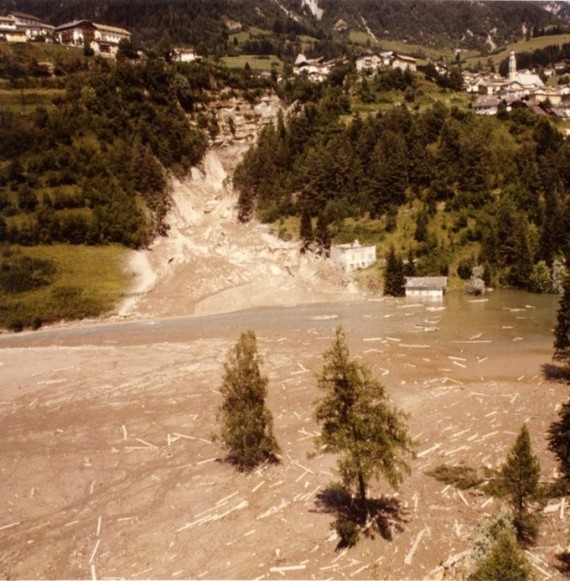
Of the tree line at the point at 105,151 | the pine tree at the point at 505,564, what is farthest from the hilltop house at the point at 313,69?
the pine tree at the point at 505,564

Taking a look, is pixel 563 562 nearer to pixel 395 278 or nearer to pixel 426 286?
pixel 426 286

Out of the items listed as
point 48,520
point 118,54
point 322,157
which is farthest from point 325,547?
point 118,54

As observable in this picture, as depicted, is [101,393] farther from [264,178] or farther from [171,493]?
[264,178]

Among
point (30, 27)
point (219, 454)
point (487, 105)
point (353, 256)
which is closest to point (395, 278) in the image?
point (353, 256)

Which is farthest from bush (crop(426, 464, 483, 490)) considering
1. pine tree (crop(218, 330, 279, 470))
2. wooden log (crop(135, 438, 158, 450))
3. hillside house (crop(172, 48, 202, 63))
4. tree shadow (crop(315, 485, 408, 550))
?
hillside house (crop(172, 48, 202, 63))

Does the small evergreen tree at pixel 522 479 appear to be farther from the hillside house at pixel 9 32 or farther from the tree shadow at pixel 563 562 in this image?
the hillside house at pixel 9 32

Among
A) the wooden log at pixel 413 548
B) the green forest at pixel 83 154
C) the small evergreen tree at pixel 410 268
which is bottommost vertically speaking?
the wooden log at pixel 413 548

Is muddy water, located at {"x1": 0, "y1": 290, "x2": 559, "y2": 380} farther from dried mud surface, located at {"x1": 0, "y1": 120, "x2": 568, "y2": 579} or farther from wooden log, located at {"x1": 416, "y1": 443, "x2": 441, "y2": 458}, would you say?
wooden log, located at {"x1": 416, "y1": 443, "x2": 441, "y2": 458}
